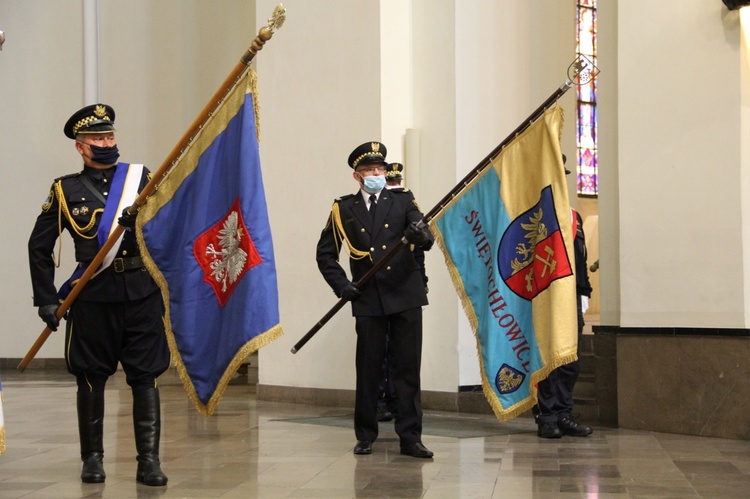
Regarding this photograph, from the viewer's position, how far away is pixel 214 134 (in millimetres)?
5832

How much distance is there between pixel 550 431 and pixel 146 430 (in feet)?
9.48

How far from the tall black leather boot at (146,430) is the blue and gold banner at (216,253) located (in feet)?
0.66

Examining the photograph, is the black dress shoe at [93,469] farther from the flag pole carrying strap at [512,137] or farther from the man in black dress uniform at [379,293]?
the flag pole carrying strap at [512,137]

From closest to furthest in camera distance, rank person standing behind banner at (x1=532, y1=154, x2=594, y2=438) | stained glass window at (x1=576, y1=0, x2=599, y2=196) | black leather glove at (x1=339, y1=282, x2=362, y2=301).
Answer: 1. black leather glove at (x1=339, y1=282, x2=362, y2=301)
2. person standing behind banner at (x1=532, y1=154, x2=594, y2=438)
3. stained glass window at (x1=576, y1=0, x2=599, y2=196)

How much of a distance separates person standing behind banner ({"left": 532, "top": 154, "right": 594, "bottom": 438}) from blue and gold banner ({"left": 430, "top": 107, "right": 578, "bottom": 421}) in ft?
1.97

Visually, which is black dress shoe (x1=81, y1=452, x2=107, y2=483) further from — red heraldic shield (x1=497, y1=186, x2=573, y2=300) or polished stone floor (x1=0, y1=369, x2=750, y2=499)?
red heraldic shield (x1=497, y1=186, x2=573, y2=300)

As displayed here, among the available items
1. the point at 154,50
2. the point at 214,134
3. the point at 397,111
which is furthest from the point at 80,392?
the point at 154,50

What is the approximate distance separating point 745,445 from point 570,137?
19.1 feet

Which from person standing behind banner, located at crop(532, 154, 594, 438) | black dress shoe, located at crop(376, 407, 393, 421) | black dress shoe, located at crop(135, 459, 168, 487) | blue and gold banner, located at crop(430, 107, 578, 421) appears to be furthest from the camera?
black dress shoe, located at crop(376, 407, 393, 421)

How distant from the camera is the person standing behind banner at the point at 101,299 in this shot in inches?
224

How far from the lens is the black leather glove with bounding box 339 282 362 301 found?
6.60m

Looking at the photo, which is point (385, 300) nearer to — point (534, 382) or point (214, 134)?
point (534, 382)

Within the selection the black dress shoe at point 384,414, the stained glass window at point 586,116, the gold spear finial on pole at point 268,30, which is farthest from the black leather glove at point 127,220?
the stained glass window at point 586,116

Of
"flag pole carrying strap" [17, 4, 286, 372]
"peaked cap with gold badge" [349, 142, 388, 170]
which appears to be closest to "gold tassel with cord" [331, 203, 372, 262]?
"peaked cap with gold badge" [349, 142, 388, 170]
